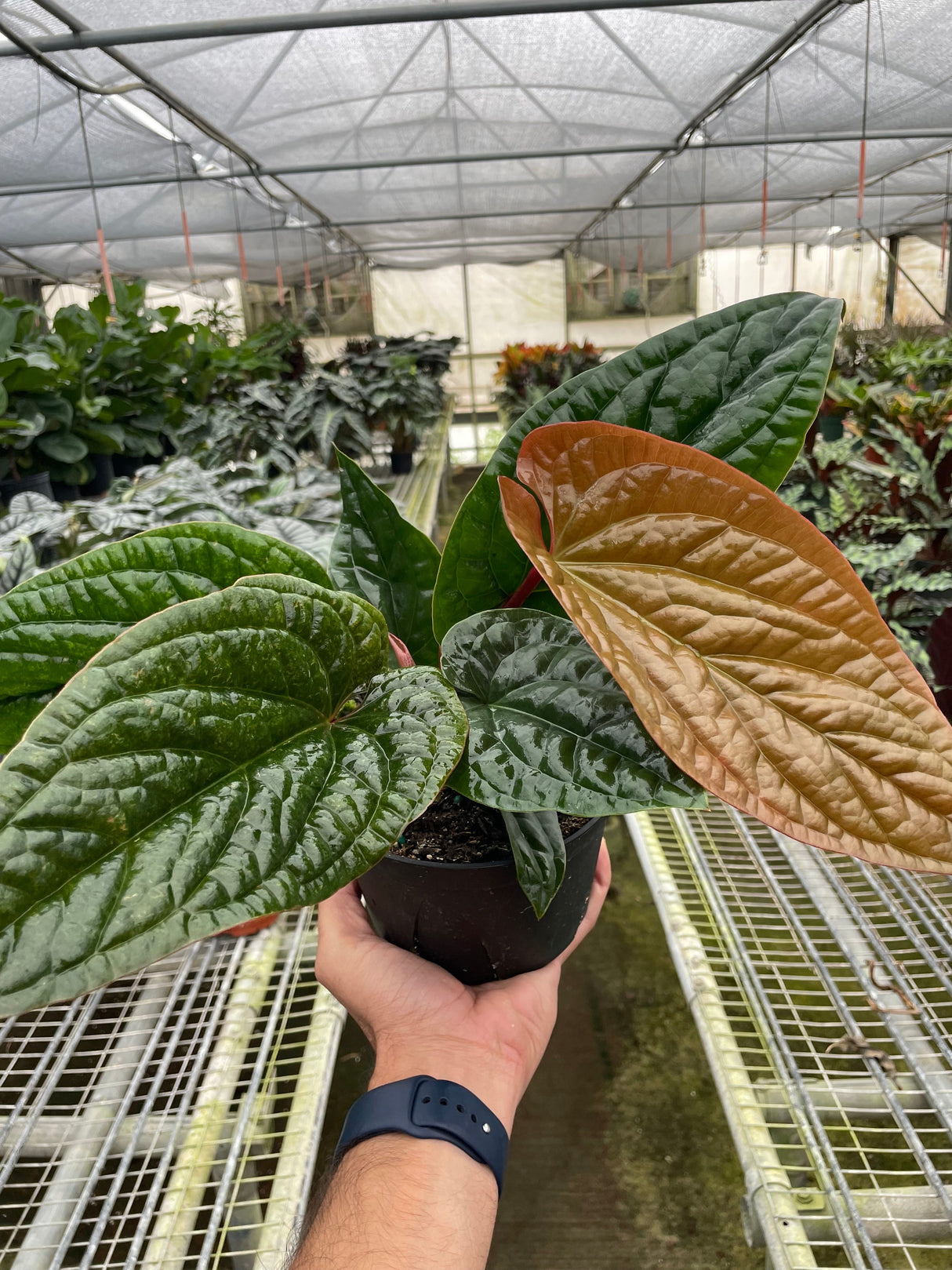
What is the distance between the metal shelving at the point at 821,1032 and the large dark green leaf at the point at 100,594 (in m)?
0.62

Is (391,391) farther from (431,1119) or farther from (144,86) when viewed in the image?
(431,1119)

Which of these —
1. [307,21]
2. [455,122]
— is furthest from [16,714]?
[455,122]

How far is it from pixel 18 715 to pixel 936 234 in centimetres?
1340

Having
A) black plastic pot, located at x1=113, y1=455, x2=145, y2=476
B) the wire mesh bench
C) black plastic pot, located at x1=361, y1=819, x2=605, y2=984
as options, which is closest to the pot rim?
black plastic pot, located at x1=361, y1=819, x2=605, y2=984

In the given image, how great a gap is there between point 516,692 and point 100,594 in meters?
0.24

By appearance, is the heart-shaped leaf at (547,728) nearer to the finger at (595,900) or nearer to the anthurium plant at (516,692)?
the anthurium plant at (516,692)

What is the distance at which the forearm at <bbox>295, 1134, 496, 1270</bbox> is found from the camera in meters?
0.49

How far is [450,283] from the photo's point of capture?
12.1 m

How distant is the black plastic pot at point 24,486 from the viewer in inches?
84.9

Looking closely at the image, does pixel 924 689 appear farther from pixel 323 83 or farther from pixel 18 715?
pixel 323 83

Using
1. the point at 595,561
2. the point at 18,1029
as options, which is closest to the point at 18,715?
the point at 595,561

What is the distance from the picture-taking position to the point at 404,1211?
20.0 inches

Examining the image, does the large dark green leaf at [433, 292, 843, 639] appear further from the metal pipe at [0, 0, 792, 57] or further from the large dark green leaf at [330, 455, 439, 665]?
the metal pipe at [0, 0, 792, 57]

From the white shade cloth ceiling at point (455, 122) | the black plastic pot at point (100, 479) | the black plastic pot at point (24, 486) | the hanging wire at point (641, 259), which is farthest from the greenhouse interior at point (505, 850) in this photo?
the hanging wire at point (641, 259)
